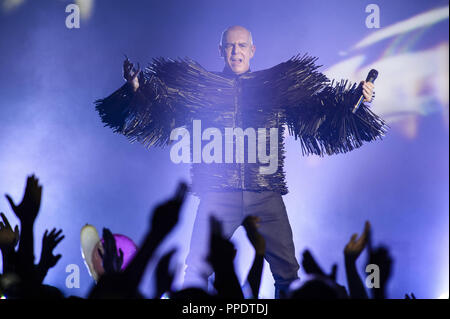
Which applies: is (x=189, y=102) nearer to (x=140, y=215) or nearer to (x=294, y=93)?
(x=294, y=93)

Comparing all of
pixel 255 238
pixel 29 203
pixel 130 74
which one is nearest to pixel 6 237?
pixel 29 203

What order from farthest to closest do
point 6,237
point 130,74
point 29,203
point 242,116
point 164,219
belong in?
point 242,116
point 130,74
point 6,237
point 29,203
point 164,219

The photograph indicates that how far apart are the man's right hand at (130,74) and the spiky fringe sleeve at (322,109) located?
69 centimetres

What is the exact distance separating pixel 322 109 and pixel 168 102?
769 millimetres

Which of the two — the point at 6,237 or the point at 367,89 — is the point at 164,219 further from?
the point at 367,89

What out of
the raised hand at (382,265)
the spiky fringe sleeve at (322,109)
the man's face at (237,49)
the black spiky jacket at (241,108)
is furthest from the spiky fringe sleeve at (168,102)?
the raised hand at (382,265)

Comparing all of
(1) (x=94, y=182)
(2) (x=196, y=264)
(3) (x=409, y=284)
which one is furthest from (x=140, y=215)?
(3) (x=409, y=284)

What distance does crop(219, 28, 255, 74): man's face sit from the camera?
2510mm

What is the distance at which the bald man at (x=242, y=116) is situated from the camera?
234 centimetres

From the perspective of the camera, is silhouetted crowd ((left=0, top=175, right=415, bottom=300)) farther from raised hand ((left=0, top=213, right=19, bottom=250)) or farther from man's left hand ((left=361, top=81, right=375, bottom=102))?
man's left hand ((left=361, top=81, right=375, bottom=102))

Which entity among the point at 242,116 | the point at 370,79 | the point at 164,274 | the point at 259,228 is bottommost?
the point at 164,274

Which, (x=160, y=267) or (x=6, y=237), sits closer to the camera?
(x=160, y=267)

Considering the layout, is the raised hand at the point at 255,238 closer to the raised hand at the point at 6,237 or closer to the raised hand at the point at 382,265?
the raised hand at the point at 382,265

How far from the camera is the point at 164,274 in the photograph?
1.46m
